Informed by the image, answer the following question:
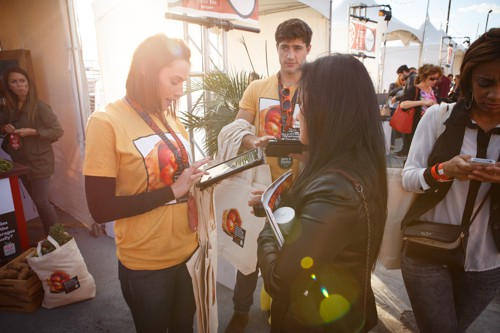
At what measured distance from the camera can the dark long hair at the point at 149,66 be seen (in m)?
1.37

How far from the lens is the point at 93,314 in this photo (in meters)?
2.55

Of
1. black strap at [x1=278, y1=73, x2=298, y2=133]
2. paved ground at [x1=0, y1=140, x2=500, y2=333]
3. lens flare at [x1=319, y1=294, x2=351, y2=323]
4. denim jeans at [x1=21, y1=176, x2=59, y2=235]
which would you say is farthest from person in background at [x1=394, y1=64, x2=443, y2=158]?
denim jeans at [x1=21, y1=176, x2=59, y2=235]

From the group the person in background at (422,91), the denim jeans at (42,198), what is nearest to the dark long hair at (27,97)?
the denim jeans at (42,198)

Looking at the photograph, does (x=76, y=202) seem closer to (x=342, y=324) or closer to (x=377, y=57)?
(x=342, y=324)

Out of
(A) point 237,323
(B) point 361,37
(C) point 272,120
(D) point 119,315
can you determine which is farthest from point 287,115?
(B) point 361,37

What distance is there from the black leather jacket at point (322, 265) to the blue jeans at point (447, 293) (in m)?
0.42

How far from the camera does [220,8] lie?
2.98m

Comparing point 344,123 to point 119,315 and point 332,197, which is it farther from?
point 119,315

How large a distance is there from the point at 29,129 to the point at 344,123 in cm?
354

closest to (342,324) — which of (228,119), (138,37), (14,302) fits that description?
(228,119)

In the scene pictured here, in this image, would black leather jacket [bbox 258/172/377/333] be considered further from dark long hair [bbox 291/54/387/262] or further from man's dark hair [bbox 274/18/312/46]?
man's dark hair [bbox 274/18/312/46]

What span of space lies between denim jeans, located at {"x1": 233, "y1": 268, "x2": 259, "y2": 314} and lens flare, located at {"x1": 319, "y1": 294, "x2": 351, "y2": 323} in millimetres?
1285

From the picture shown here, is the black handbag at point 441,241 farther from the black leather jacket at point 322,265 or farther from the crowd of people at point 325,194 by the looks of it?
the black leather jacket at point 322,265

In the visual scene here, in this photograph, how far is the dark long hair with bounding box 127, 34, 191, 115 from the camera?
1.37 metres
